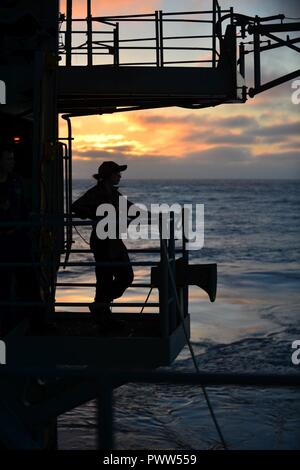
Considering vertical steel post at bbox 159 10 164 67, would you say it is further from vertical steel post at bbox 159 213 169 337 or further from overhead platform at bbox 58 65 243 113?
vertical steel post at bbox 159 213 169 337

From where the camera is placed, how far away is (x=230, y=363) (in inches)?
991

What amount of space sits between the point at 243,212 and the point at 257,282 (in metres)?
40.3

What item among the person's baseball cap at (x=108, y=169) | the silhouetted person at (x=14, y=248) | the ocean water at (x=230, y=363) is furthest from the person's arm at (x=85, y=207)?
the ocean water at (x=230, y=363)

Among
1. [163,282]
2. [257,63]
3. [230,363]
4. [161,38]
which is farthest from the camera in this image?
[230,363]

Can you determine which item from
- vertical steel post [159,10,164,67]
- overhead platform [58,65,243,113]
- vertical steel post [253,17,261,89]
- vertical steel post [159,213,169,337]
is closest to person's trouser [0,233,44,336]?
vertical steel post [159,213,169,337]

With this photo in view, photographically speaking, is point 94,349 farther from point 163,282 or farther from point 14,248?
point 14,248

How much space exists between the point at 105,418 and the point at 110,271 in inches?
173

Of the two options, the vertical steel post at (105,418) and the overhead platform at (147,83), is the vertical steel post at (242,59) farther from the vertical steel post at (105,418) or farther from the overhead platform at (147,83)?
the vertical steel post at (105,418)

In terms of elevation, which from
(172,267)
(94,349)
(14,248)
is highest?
(14,248)

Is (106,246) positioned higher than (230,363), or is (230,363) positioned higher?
(106,246)

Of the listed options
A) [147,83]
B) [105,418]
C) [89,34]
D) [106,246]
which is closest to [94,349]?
[106,246]

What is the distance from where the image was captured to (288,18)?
531 inches

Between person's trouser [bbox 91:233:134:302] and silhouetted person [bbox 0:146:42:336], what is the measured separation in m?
0.63

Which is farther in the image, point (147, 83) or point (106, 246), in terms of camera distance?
point (147, 83)
